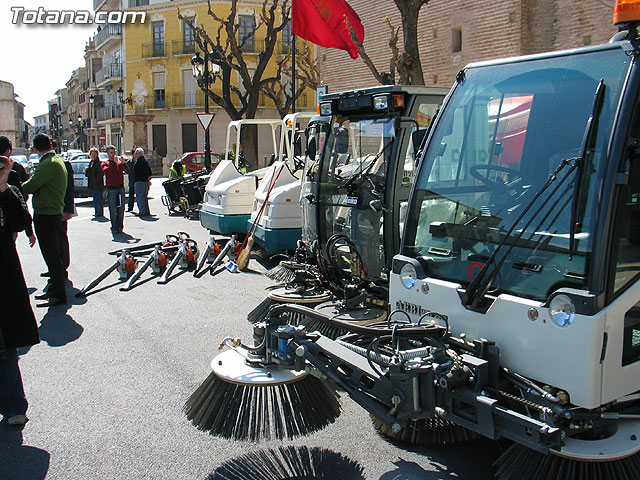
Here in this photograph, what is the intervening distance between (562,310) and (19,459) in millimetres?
3390

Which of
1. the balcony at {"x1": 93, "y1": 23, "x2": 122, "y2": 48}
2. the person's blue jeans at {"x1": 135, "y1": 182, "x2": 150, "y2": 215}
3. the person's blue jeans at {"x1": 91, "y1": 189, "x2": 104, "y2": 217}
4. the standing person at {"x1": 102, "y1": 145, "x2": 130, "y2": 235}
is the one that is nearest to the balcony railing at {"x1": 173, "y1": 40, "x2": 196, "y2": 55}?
the balcony at {"x1": 93, "y1": 23, "x2": 122, "y2": 48}

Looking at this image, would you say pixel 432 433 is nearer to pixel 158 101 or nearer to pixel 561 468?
pixel 561 468

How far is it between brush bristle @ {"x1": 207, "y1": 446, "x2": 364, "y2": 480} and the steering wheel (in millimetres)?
1871

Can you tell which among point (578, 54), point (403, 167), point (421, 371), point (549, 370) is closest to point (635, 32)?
point (578, 54)

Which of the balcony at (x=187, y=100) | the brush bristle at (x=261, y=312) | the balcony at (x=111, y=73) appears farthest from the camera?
the balcony at (x=111, y=73)

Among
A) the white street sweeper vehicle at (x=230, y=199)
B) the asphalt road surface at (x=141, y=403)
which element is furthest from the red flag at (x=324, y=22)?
the asphalt road surface at (x=141, y=403)

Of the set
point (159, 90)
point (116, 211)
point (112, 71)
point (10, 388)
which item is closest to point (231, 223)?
point (116, 211)

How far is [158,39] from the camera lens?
49656mm

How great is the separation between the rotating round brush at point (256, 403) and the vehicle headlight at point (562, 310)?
4.85 ft

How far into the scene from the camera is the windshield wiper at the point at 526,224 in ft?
10.2

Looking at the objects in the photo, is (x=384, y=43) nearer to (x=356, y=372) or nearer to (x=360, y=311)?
(x=360, y=311)

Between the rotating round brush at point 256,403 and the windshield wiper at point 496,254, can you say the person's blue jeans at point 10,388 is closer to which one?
the rotating round brush at point 256,403

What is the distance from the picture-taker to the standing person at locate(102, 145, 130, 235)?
13.6 metres

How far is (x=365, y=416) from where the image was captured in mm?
4531
